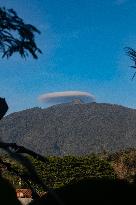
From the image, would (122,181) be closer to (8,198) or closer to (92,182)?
(92,182)

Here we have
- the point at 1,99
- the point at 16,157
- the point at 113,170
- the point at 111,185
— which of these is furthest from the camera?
the point at 113,170

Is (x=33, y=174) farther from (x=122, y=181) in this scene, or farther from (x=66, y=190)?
(x=122, y=181)

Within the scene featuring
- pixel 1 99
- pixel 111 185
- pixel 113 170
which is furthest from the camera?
pixel 113 170

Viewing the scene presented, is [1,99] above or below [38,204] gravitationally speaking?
above

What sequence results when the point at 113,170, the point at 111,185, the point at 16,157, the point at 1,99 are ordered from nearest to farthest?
the point at 16,157, the point at 111,185, the point at 1,99, the point at 113,170

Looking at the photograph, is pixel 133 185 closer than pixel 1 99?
Yes

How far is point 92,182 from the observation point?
1.12 metres

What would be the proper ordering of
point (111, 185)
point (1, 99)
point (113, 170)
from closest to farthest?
1. point (111, 185)
2. point (1, 99)
3. point (113, 170)

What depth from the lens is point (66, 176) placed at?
4372 cm

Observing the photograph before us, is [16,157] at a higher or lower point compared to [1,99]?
lower

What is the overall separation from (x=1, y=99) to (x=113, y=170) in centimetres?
4184

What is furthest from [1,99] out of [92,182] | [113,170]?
[113,170]

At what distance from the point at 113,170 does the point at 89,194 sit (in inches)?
1659

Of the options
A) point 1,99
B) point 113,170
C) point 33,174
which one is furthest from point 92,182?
point 113,170
